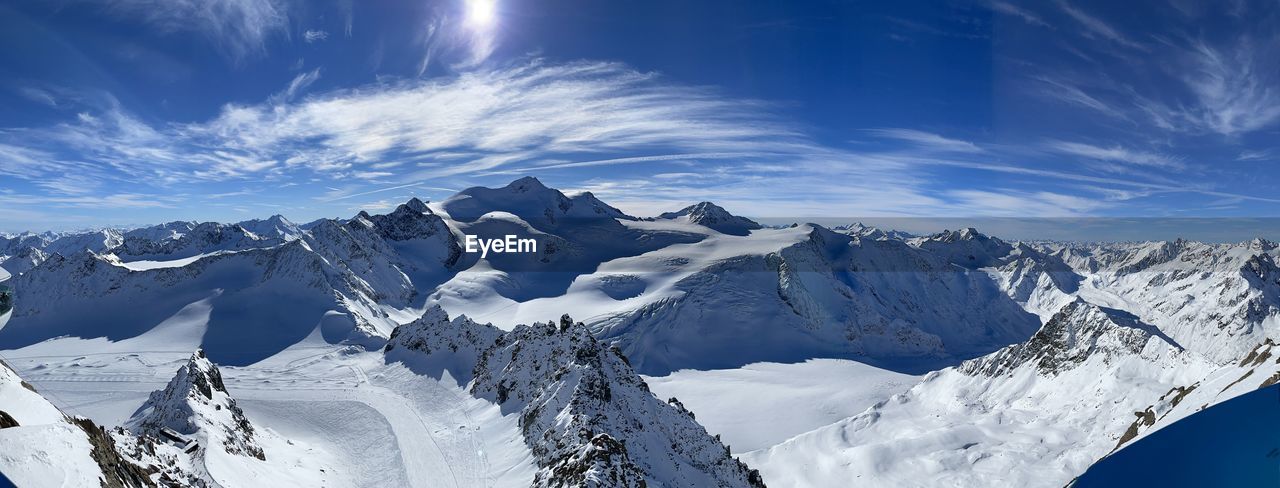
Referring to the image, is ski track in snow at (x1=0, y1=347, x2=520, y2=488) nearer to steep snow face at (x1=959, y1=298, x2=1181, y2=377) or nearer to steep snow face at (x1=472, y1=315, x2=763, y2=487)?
steep snow face at (x1=472, y1=315, x2=763, y2=487)

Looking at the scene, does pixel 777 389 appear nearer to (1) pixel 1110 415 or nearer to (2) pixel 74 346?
(1) pixel 1110 415

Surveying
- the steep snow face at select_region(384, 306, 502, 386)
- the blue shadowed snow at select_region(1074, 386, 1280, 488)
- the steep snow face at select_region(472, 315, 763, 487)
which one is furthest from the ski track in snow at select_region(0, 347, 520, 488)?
the blue shadowed snow at select_region(1074, 386, 1280, 488)

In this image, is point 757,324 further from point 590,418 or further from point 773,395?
point 590,418

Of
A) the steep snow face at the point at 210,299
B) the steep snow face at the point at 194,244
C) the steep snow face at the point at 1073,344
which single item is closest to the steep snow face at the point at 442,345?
the steep snow face at the point at 210,299

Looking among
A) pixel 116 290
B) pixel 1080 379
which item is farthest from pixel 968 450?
pixel 116 290

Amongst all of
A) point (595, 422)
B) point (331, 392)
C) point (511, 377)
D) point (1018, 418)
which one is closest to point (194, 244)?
point (331, 392)

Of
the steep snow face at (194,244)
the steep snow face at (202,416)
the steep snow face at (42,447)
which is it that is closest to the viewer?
the steep snow face at (42,447)

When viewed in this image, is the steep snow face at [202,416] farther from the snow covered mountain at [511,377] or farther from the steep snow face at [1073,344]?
the steep snow face at [1073,344]
